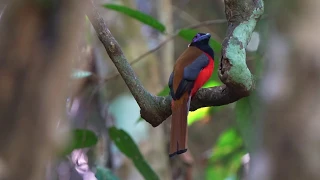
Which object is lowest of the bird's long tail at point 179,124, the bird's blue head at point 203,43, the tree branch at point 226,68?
the bird's long tail at point 179,124

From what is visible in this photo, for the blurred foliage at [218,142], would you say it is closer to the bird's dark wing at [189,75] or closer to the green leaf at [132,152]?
the green leaf at [132,152]

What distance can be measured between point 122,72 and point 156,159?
1478 mm

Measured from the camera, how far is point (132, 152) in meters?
2.23

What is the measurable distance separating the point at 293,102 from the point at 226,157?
245cm

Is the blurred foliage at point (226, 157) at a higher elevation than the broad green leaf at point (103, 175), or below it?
below

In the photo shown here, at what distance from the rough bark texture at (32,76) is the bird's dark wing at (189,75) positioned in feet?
3.60

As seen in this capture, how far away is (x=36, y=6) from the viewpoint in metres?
0.62

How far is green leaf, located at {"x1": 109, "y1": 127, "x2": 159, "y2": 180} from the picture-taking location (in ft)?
7.22

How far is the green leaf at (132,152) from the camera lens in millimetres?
2199

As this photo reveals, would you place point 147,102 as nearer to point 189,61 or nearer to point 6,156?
point 189,61

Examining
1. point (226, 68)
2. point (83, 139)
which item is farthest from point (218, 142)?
point (226, 68)

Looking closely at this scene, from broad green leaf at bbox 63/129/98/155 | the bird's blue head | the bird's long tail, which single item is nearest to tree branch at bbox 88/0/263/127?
the bird's long tail

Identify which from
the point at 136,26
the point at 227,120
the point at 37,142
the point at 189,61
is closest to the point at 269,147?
the point at 37,142

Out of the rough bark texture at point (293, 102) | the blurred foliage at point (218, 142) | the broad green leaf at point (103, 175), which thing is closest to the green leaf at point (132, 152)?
the blurred foliage at point (218, 142)
